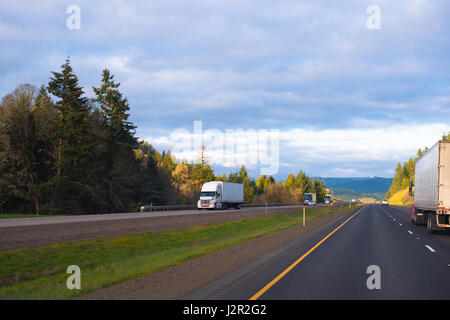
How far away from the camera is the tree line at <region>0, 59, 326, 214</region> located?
1916 inches

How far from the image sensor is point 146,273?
1197 cm

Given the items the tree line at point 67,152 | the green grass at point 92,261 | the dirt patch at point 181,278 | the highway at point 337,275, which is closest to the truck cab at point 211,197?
the tree line at point 67,152

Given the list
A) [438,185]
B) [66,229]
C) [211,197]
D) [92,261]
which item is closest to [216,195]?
[211,197]

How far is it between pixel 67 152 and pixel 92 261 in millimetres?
34849

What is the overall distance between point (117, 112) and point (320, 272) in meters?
56.9

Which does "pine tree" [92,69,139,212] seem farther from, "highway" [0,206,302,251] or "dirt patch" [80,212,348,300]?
"dirt patch" [80,212,348,300]

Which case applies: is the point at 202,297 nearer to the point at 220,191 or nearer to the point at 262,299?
the point at 262,299

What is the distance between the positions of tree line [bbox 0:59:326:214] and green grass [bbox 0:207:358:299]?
26.3 meters

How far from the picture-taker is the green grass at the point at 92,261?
1212cm

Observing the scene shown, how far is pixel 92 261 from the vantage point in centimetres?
2083

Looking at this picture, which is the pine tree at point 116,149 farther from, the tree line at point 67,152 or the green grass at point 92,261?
the green grass at point 92,261

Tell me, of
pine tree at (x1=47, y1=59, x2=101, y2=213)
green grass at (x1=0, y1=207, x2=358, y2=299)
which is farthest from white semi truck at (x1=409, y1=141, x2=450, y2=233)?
pine tree at (x1=47, y1=59, x2=101, y2=213)
